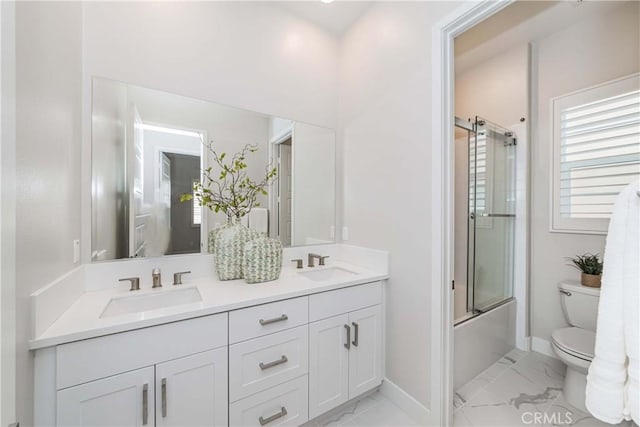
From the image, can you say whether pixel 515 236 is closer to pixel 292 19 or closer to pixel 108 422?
pixel 292 19

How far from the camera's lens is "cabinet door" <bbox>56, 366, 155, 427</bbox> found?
2.80 feet

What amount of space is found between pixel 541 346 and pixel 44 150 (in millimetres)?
3383

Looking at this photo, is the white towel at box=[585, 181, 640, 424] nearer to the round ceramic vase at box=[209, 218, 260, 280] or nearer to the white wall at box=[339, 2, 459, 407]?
the white wall at box=[339, 2, 459, 407]

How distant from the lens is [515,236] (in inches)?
88.7

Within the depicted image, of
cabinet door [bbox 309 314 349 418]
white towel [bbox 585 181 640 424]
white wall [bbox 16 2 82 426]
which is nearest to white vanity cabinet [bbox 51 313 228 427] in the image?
white wall [bbox 16 2 82 426]

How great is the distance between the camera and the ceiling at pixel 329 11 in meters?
1.82

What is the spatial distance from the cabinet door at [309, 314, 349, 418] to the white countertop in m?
0.22

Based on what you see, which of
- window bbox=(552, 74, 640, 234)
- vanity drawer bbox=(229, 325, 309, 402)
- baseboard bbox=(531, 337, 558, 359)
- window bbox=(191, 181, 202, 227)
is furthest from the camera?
baseboard bbox=(531, 337, 558, 359)

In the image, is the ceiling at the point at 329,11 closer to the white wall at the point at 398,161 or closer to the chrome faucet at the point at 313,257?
the white wall at the point at 398,161

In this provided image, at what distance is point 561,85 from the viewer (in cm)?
204

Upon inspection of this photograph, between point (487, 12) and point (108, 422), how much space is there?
233 centimetres

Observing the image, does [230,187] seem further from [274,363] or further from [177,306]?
[274,363]

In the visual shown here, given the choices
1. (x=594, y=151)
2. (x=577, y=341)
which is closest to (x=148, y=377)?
(x=577, y=341)

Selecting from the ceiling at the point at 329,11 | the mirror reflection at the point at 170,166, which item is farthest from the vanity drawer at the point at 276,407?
the ceiling at the point at 329,11
